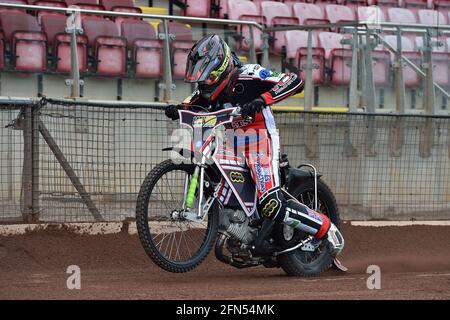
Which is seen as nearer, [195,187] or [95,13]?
[195,187]

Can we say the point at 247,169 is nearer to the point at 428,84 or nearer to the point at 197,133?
the point at 197,133

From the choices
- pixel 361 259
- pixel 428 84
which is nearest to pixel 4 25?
pixel 361 259

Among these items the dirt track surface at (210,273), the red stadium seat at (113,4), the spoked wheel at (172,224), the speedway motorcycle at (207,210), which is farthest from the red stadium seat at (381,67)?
the spoked wheel at (172,224)

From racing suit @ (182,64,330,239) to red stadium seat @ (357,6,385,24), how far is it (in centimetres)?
A: 694

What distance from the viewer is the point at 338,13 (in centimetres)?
1477

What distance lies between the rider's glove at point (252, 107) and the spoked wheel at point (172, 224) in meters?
0.60

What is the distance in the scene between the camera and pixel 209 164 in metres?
7.35

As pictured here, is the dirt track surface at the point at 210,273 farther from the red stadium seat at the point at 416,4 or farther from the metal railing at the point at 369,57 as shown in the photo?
the red stadium seat at the point at 416,4

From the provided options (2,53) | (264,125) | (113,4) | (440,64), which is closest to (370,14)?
(440,64)

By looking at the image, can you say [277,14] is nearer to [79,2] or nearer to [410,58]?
[410,58]

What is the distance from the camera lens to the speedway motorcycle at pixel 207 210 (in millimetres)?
7133

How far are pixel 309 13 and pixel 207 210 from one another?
7854 mm

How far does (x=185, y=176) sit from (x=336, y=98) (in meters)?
4.98

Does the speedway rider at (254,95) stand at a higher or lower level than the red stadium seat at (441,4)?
lower
